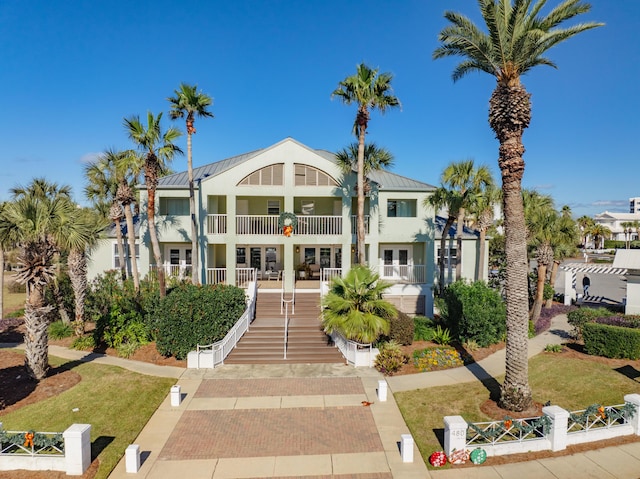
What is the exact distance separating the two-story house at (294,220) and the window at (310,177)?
0.06 metres

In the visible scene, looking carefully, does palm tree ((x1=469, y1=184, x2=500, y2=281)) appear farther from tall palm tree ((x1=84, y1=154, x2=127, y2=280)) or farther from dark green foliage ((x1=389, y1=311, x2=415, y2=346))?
tall palm tree ((x1=84, y1=154, x2=127, y2=280))

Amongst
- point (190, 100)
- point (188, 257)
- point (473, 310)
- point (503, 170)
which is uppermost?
point (190, 100)

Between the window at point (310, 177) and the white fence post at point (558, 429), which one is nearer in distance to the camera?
the white fence post at point (558, 429)

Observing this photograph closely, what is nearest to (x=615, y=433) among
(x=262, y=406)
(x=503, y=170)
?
(x=503, y=170)

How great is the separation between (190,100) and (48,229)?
9263 millimetres

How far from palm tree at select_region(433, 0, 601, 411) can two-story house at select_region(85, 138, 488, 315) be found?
11921 millimetres

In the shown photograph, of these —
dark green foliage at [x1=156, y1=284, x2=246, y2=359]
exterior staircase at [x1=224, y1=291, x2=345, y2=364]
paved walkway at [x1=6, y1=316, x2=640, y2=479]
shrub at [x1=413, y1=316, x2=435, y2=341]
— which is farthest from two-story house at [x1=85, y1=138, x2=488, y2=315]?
paved walkway at [x1=6, y1=316, x2=640, y2=479]

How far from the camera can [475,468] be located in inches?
366

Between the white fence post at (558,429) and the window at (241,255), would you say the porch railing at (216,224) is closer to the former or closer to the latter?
the window at (241,255)

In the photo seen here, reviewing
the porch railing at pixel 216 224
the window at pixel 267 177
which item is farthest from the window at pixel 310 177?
the porch railing at pixel 216 224

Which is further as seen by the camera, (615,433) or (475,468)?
(615,433)

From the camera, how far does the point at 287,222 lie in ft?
76.7

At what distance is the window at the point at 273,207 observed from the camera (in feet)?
86.8

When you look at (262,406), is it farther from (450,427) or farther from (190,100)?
(190,100)
